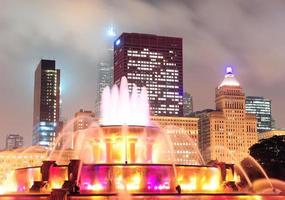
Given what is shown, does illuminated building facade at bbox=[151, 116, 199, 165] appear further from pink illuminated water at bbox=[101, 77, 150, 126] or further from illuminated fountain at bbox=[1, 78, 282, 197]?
illuminated fountain at bbox=[1, 78, 282, 197]

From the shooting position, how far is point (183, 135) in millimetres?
170500

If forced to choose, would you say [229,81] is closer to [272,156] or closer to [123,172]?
[272,156]

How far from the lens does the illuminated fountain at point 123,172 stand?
110ft

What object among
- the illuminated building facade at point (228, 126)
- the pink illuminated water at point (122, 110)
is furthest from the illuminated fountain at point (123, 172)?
the illuminated building facade at point (228, 126)

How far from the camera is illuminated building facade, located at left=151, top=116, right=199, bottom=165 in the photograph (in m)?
148

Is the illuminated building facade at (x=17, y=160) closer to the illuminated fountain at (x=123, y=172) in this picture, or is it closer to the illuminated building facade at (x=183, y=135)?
the illuminated building facade at (x=183, y=135)

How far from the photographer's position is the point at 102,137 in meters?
39.9

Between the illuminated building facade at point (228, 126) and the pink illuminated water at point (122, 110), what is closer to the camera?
the pink illuminated water at point (122, 110)

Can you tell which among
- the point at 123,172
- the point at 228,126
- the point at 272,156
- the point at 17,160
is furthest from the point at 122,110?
the point at 228,126

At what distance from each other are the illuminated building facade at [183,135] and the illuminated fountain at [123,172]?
100816mm

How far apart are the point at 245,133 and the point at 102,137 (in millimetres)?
154417

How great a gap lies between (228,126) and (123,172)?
157357 millimetres

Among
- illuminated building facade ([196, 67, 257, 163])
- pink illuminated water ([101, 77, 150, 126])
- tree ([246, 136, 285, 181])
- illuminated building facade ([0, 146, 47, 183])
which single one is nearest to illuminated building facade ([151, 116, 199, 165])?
illuminated building facade ([196, 67, 257, 163])

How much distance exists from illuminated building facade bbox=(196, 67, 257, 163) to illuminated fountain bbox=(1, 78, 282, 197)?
144 metres
